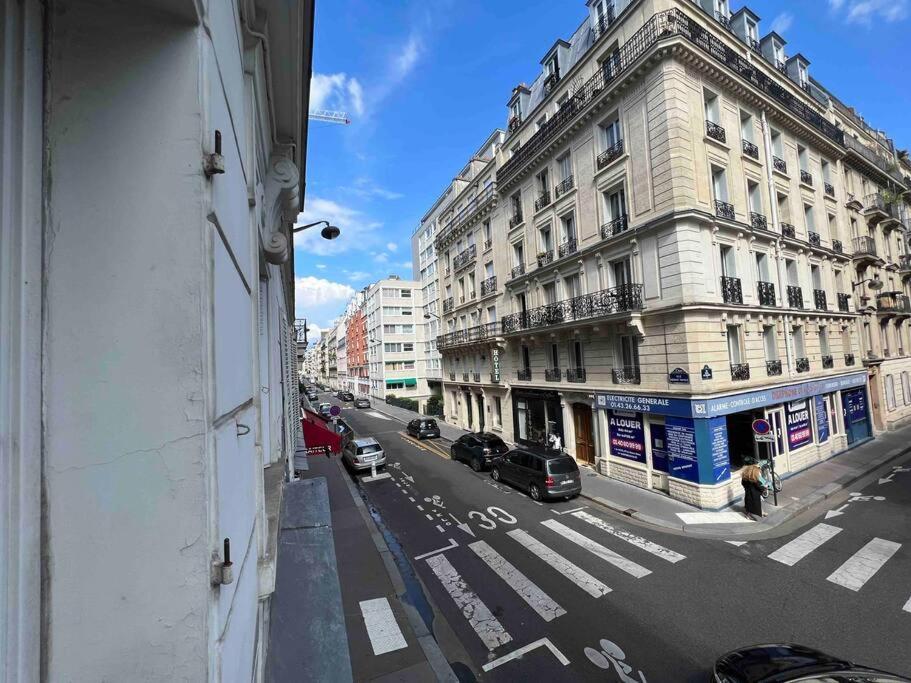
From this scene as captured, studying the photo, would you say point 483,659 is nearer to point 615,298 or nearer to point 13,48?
point 13,48

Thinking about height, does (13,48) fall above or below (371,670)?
above

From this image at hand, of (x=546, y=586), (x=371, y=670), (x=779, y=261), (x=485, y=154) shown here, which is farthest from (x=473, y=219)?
(x=371, y=670)

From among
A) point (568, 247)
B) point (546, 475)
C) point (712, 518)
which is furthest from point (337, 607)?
point (568, 247)

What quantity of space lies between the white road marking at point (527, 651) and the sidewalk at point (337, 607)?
2.31ft

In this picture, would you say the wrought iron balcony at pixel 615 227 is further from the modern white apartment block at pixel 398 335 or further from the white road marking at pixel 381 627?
the modern white apartment block at pixel 398 335

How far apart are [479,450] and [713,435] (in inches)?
356

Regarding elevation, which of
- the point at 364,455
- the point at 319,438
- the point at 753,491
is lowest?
the point at 753,491

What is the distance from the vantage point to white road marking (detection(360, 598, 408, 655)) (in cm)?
676

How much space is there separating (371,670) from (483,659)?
1.80 metres

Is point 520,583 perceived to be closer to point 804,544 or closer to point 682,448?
point 804,544

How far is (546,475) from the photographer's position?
516 inches

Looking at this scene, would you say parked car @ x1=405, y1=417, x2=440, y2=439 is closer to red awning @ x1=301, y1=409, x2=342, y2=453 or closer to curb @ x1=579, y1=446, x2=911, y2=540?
curb @ x1=579, y1=446, x2=911, y2=540

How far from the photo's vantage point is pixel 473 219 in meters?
25.8

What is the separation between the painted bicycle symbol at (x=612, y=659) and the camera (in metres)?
5.96
